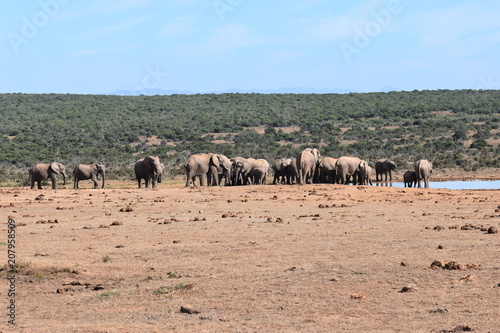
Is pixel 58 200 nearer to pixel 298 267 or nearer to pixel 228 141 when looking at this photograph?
pixel 298 267

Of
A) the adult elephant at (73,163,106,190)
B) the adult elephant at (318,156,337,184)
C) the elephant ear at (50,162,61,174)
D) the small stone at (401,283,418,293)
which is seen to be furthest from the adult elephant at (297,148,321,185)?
the small stone at (401,283,418,293)

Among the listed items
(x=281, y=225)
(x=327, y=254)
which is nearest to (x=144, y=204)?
(x=281, y=225)

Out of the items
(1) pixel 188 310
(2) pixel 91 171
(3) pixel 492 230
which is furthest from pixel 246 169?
(1) pixel 188 310

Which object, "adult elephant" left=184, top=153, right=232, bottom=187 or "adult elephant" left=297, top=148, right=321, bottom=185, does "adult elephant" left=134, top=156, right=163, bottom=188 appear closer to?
"adult elephant" left=184, top=153, right=232, bottom=187

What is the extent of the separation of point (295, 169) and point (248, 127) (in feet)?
170

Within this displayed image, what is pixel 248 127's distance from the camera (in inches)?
3499

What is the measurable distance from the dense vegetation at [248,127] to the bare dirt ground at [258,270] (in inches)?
1343

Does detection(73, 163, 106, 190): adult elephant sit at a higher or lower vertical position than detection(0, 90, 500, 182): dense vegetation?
lower

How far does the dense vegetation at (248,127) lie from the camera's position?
6338 centimetres

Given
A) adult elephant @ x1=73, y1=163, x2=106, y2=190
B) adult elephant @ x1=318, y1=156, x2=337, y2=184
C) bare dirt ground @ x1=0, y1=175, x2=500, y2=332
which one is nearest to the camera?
bare dirt ground @ x1=0, y1=175, x2=500, y2=332

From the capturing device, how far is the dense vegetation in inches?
2495

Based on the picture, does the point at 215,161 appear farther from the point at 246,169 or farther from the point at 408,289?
the point at 408,289

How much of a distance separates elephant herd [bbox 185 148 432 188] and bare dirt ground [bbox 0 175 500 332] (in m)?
13.2

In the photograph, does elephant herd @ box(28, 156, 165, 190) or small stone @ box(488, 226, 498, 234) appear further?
elephant herd @ box(28, 156, 165, 190)
